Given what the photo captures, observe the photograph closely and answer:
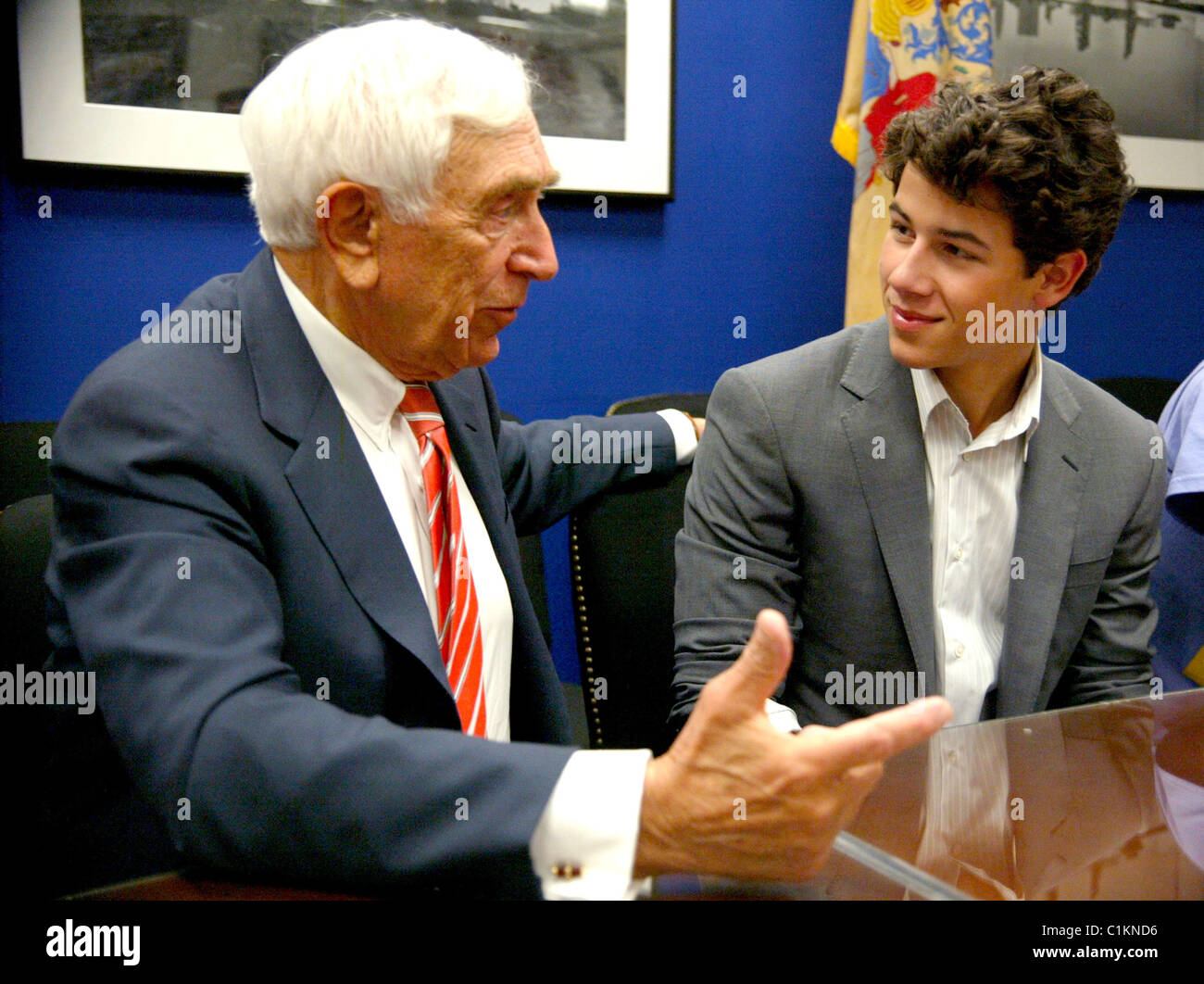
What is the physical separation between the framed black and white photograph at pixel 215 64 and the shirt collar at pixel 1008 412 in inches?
35.8

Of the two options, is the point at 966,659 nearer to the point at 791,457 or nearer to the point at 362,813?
the point at 791,457

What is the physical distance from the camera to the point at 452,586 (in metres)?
1.15

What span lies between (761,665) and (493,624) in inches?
21.4

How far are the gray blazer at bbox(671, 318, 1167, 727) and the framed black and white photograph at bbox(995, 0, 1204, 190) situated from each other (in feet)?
5.24

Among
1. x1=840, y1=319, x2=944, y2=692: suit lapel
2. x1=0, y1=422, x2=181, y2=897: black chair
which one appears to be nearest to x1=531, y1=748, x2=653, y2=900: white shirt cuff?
x1=0, y1=422, x2=181, y2=897: black chair

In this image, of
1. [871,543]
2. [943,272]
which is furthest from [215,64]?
[871,543]

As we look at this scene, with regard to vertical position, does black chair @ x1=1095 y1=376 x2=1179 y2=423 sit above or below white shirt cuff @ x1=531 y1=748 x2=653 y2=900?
above

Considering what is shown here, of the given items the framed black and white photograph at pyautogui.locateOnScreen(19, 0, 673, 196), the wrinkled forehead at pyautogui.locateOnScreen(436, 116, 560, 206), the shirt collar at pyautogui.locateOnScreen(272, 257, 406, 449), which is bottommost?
the shirt collar at pyautogui.locateOnScreen(272, 257, 406, 449)

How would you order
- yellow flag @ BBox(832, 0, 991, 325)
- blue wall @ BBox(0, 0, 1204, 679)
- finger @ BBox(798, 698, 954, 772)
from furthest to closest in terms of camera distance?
yellow flag @ BBox(832, 0, 991, 325) < blue wall @ BBox(0, 0, 1204, 679) < finger @ BBox(798, 698, 954, 772)

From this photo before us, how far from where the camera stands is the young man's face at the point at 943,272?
4.68 ft

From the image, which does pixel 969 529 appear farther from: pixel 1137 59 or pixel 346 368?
pixel 1137 59

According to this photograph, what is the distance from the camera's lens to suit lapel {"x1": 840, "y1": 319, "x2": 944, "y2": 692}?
4.56ft

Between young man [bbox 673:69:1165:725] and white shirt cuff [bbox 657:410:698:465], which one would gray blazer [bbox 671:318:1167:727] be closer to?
young man [bbox 673:69:1165:725]

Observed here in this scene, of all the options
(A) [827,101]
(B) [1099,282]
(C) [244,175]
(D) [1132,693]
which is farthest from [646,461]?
(B) [1099,282]
